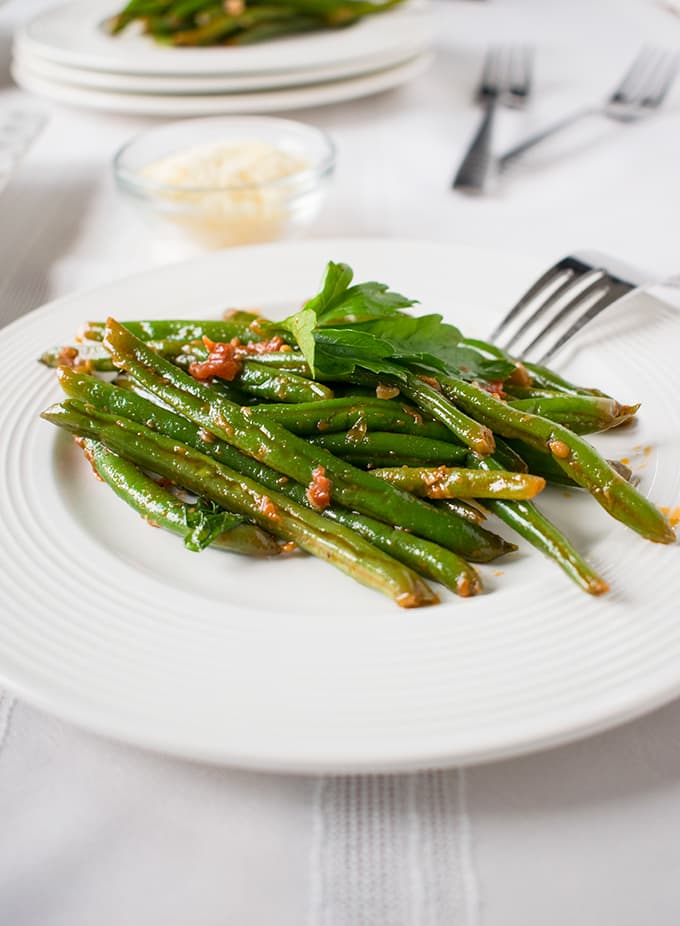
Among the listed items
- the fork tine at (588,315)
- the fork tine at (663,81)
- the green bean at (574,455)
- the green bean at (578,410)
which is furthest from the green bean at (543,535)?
the fork tine at (663,81)

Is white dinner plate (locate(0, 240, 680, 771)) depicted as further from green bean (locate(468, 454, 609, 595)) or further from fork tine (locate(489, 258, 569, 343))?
fork tine (locate(489, 258, 569, 343))

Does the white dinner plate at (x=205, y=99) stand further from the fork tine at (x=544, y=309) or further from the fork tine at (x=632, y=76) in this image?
the fork tine at (x=544, y=309)

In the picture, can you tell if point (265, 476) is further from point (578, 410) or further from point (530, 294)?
point (530, 294)

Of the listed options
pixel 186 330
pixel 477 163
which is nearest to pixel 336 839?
pixel 186 330

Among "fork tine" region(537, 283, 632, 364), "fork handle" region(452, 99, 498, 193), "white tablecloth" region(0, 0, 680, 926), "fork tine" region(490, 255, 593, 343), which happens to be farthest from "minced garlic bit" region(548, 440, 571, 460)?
"fork handle" region(452, 99, 498, 193)

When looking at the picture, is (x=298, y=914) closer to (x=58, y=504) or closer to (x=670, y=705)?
(x=670, y=705)

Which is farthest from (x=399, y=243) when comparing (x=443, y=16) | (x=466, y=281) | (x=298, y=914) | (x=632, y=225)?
(x=443, y=16)

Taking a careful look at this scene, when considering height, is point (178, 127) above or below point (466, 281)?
below
